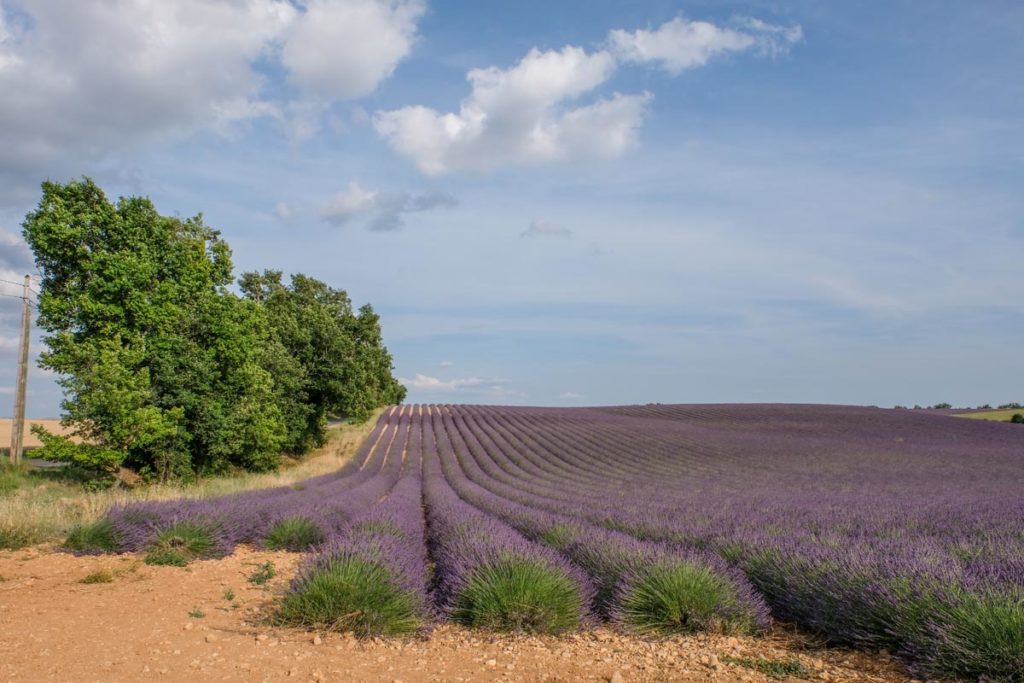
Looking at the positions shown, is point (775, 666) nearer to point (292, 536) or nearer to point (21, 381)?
point (292, 536)

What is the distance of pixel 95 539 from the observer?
9070 mm

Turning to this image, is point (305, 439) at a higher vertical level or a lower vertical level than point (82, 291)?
lower

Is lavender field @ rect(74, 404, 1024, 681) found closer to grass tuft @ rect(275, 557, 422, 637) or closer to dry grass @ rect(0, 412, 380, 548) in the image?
grass tuft @ rect(275, 557, 422, 637)

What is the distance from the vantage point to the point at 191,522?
9.41 meters

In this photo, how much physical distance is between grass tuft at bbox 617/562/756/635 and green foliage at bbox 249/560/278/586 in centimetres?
436

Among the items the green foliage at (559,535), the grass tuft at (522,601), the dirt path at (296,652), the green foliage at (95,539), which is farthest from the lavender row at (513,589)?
the green foliage at (95,539)

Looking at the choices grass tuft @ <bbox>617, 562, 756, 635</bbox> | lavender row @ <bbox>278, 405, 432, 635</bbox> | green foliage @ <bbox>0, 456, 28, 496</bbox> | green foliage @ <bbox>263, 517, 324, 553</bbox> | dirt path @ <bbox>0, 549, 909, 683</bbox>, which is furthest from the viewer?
green foliage @ <bbox>0, 456, 28, 496</bbox>

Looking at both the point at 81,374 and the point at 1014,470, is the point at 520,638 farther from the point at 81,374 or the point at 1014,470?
the point at 1014,470

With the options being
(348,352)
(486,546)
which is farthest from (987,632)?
(348,352)

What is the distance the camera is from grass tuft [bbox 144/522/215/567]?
27.9 feet

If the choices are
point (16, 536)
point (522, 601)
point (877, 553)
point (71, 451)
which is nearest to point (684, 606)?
point (522, 601)

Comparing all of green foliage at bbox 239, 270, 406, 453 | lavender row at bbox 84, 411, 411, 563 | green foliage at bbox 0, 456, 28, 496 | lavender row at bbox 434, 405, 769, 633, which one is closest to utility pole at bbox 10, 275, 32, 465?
green foliage at bbox 0, 456, 28, 496

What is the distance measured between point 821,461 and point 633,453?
21.9ft

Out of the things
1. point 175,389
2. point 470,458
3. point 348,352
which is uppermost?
point 348,352
